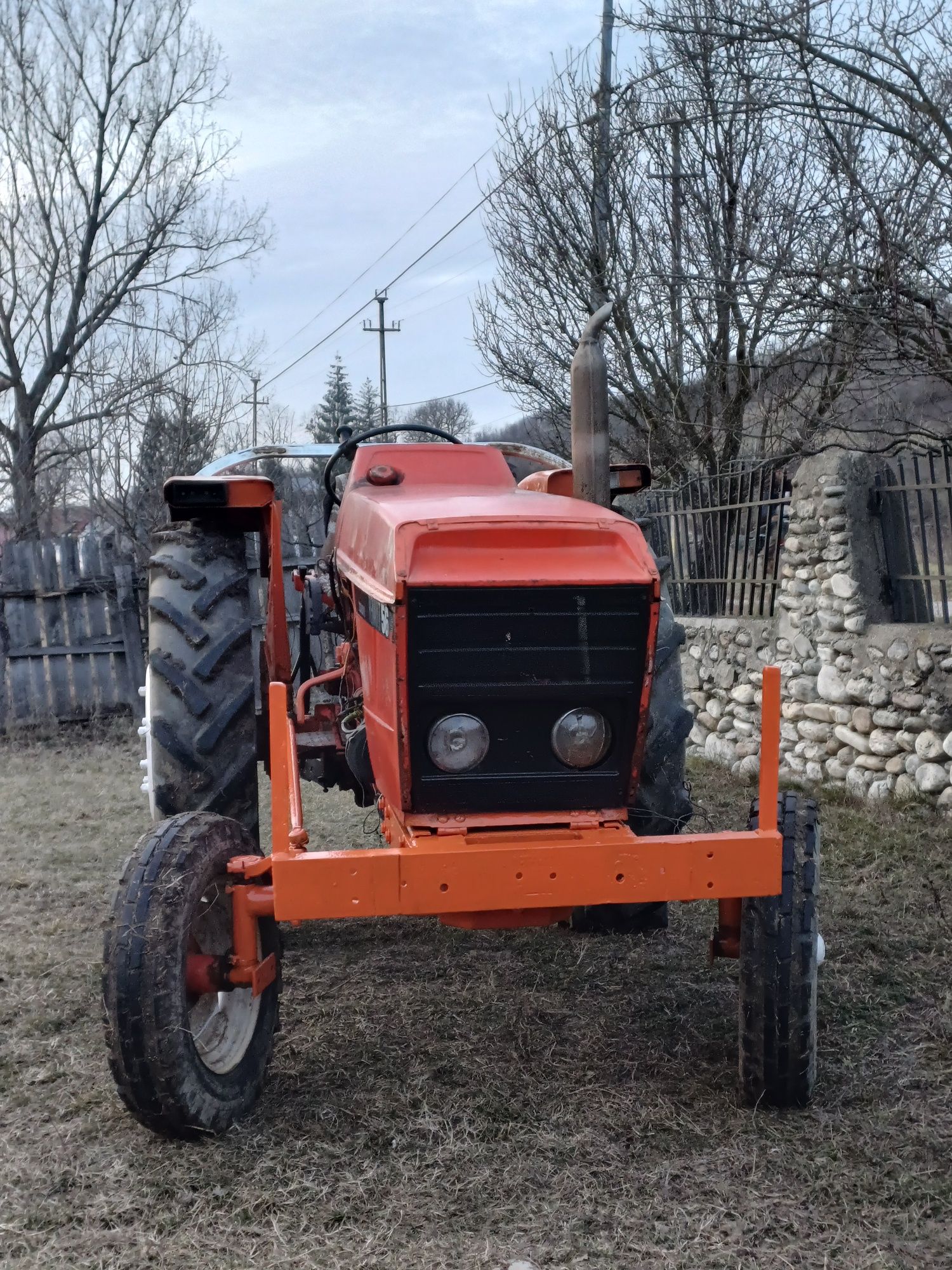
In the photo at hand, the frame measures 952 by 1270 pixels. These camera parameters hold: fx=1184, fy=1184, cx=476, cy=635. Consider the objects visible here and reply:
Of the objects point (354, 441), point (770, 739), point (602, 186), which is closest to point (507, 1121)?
point (770, 739)

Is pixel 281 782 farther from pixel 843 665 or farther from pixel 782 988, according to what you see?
pixel 843 665

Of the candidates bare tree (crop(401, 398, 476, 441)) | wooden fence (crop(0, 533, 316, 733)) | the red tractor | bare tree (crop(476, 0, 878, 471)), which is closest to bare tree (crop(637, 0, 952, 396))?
bare tree (crop(476, 0, 878, 471))

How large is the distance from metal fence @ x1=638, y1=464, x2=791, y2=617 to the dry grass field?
3.22 meters

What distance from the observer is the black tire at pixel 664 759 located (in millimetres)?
3467

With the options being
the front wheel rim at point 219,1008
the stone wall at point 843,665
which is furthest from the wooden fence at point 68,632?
the front wheel rim at point 219,1008

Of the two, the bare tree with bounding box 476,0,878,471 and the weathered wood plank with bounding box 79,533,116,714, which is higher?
the bare tree with bounding box 476,0,878,471

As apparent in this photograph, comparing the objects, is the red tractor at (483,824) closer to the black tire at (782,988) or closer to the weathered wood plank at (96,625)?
the black tire at (782,988)

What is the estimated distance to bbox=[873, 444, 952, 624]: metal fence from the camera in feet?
20.0

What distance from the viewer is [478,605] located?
2891 millimetres

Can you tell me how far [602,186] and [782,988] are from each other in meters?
8.75

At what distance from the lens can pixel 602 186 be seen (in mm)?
10297

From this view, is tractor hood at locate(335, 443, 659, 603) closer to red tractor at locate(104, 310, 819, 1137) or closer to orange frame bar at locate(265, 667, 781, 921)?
red tractor at locate(104, 310, 819, 1137)

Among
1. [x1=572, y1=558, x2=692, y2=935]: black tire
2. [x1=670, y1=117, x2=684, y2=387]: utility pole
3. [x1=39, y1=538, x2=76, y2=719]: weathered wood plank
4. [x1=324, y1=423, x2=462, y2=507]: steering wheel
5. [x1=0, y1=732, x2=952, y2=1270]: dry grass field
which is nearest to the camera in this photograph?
[x1=0, y1=732, x2=952, y2=1270]: dry grass field

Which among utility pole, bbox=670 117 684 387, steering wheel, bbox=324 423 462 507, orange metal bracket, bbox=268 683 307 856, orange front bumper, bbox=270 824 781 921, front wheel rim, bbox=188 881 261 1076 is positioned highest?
utility pole, bbox=670 117 684 387
